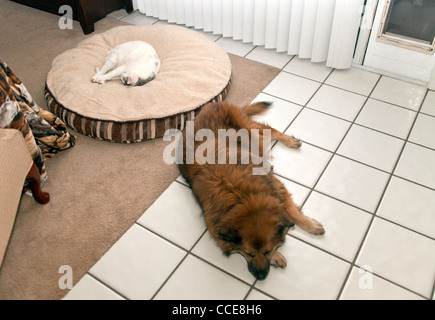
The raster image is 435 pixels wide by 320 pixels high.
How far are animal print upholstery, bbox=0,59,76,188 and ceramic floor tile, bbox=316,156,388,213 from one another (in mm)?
1494

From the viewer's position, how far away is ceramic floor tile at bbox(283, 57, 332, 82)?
2.89 m

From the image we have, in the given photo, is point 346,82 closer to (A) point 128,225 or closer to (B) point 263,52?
(B) point 263,52

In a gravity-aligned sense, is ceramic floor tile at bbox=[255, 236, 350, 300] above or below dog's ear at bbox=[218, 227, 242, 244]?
below

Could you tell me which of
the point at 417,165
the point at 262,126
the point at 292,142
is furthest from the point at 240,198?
the point at 417,165

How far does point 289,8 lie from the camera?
2930 mm

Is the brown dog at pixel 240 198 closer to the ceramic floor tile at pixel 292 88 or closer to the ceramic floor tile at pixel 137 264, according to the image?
the ceramic floor tile at pixel 137 264

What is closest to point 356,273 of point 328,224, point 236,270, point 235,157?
point 328,224

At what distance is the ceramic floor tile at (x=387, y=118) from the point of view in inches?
96.1

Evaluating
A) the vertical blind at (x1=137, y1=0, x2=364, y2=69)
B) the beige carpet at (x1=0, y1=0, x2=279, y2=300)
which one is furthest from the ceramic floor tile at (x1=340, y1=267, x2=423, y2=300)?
the vertical blind at (x1=137, y1=0, x2=364, y2=69)

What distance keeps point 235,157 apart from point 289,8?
1.61 meters

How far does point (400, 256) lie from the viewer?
72.5 inches

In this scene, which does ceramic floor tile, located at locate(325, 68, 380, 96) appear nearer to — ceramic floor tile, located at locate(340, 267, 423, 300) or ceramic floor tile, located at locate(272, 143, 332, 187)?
ceramic floor tile, located at locate(272, 143, 332, 187)

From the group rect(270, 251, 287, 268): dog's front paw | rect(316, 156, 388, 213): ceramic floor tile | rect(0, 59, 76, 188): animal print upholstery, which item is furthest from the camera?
rect(316, 156, 388, 213): ceramic floor tile

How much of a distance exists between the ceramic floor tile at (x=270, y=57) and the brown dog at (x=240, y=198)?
39.9 inches
